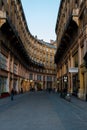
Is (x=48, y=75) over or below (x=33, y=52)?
below

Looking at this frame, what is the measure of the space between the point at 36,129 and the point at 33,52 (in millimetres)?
95014

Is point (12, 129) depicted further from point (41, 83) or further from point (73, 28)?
point (41, 83)

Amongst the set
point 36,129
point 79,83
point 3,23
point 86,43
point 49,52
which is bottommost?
point 36,129

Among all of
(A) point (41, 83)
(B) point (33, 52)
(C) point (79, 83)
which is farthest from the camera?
(A) point (41, 83)

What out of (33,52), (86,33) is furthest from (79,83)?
(33,52)

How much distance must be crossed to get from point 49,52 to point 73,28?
87.2 meters

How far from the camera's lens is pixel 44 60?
121 m

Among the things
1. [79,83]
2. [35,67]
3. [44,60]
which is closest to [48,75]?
[44,60]

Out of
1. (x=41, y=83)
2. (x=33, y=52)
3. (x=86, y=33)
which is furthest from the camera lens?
(x=41, y=83)

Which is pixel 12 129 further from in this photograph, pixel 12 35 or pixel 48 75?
pixel 48 75

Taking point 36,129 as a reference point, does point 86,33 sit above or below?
above

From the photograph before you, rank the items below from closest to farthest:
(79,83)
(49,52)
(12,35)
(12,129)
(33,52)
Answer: (12,129)
(79,83)
(12,35)
(33,52)
(49,52)

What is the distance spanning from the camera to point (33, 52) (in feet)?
346

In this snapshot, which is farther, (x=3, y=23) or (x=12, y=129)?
(x=3, y=23)
